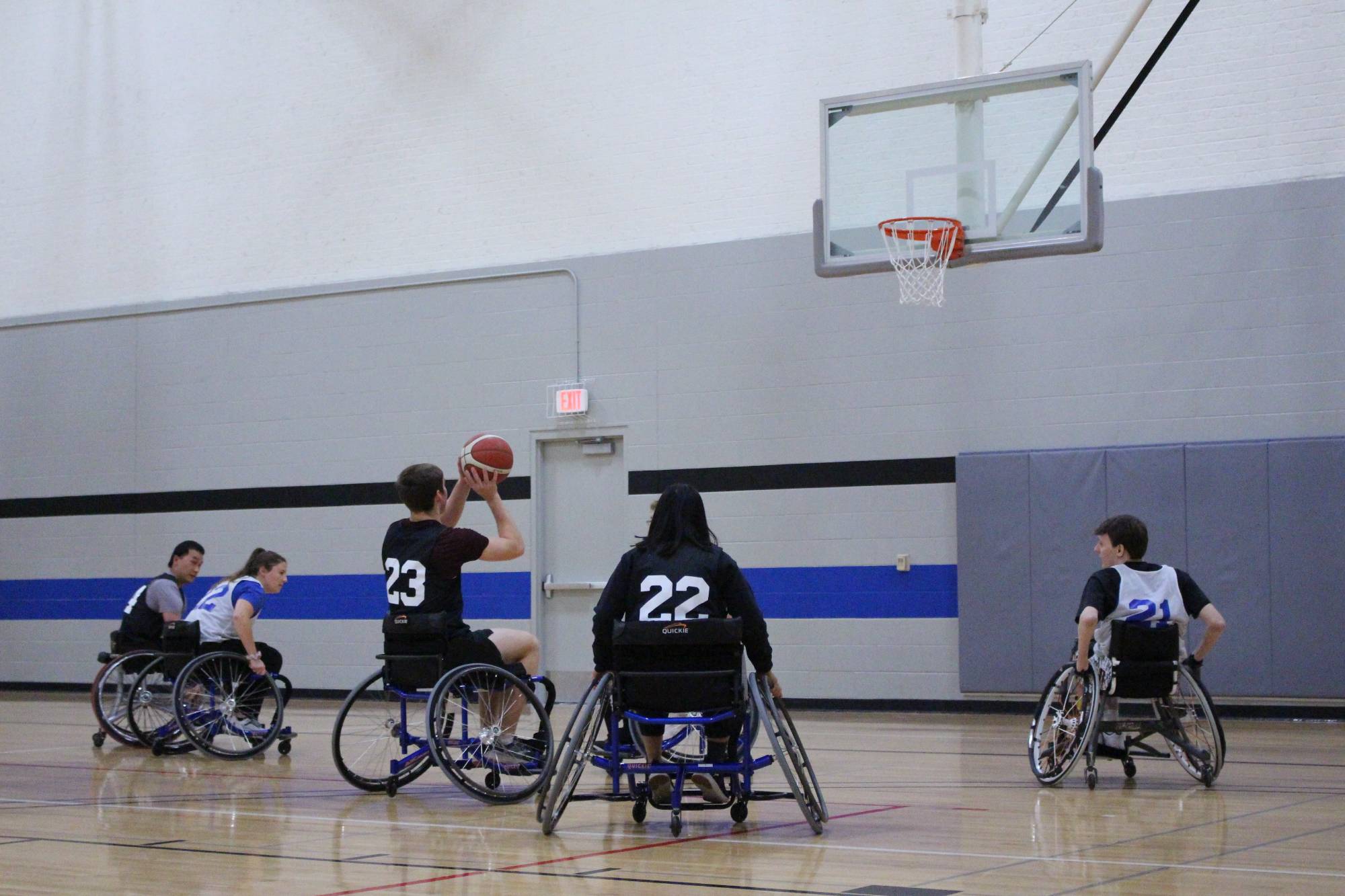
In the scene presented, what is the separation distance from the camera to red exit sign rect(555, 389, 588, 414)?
9789 millimetres

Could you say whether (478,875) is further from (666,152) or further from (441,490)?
(666,152)

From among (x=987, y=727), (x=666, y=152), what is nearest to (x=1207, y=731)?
(x=987, y=727)

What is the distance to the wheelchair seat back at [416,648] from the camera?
190 inches

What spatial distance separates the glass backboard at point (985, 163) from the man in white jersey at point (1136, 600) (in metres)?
1.91

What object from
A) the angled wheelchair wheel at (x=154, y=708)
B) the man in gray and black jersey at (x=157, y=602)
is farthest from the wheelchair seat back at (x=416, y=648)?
the man in gray and black jersey at (x=157, y=602)

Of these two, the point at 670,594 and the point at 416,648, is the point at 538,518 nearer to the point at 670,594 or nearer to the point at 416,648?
the point at 416,648

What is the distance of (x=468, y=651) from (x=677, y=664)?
100cm

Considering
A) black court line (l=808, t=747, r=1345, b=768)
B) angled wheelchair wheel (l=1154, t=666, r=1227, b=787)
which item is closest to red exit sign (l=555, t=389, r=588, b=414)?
black court line (l=808, t=747, r=1345, b=768)

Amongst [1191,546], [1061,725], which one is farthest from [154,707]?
[1191,546]

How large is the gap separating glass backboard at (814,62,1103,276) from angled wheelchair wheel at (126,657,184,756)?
157 inches

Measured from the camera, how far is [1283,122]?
8258 mm

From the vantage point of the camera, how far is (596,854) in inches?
150

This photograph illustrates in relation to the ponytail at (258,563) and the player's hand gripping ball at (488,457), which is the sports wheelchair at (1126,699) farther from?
the ponytail at (258,563)

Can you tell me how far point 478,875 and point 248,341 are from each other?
8198mm
